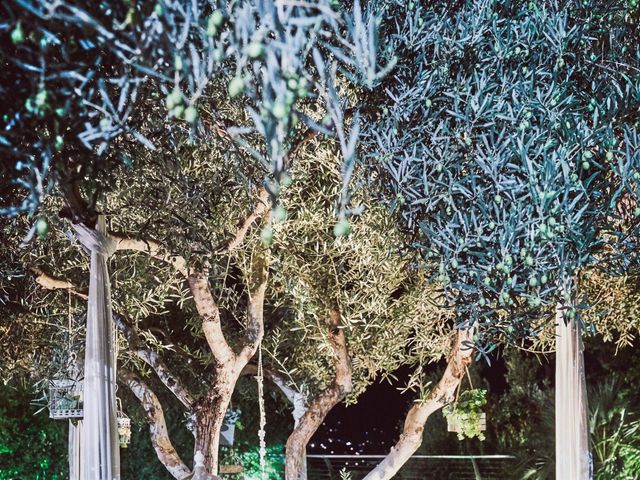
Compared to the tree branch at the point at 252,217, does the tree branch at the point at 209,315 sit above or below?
below

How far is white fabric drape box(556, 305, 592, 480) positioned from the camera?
6.02m

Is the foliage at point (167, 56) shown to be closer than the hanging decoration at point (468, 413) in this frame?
Yes

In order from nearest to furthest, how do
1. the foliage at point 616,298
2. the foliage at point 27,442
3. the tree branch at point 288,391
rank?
the foliage at point 616,298 → the tree branch at point 288,391 → the foliage at point 27,442

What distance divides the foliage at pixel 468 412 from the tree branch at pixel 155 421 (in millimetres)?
2791

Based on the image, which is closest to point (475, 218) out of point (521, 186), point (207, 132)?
point (521, 186)

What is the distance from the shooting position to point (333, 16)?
2605mm

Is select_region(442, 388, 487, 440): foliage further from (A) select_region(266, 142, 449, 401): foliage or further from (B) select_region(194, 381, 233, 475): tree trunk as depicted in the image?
(B) select_region(194, 381, 233, 475): tree trunk

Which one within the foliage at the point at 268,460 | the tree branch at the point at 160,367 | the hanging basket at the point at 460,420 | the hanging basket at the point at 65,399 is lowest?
the foliage at the point at 268,460

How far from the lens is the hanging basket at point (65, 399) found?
7.69m

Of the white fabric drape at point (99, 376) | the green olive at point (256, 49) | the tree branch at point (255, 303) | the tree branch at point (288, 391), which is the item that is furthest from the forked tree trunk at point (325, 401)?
the green olive at point (256, 49)

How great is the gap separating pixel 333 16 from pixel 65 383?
6.28m

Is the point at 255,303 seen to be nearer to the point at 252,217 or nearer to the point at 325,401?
the point at 325,401

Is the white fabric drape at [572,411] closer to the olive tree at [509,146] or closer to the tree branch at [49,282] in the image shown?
the olive tree at [509,146]

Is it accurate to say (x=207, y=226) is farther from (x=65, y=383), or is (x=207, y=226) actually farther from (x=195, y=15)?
(x=195, y=15)
